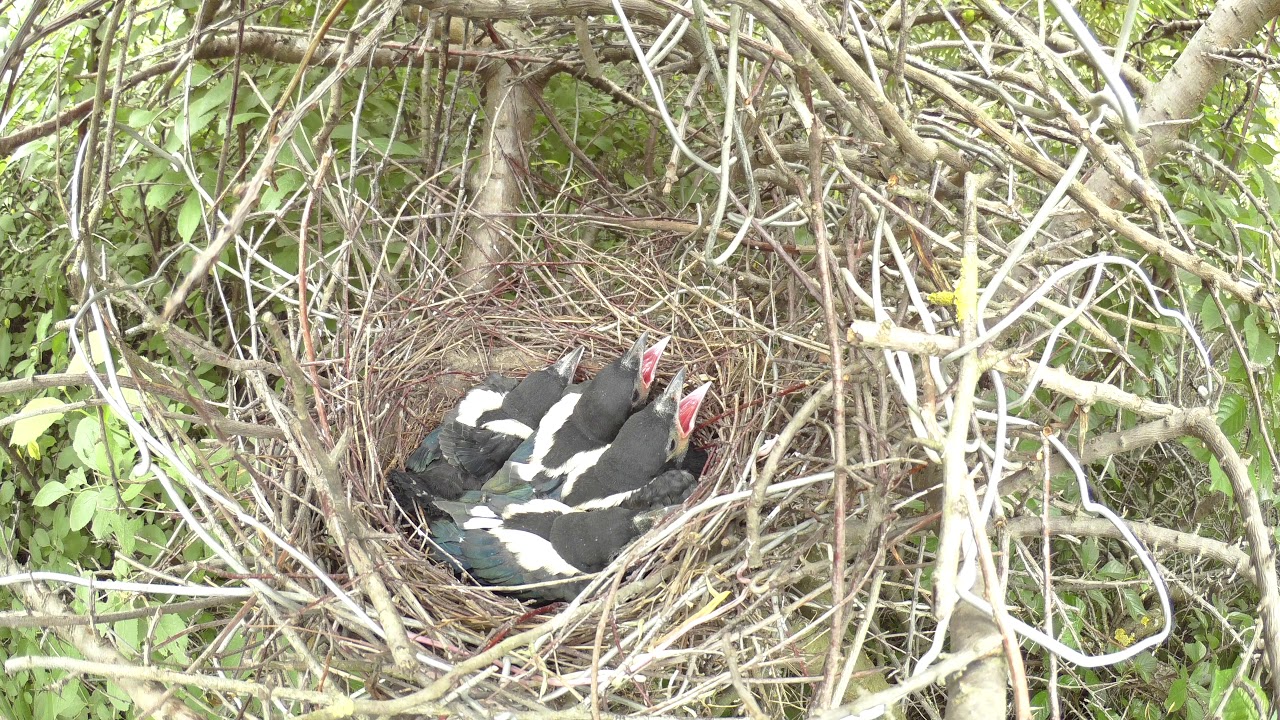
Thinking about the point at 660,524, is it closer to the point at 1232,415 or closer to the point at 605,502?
the point at 605,502

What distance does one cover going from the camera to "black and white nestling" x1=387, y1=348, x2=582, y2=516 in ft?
5.01

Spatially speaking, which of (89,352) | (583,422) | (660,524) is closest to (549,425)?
(583,422)

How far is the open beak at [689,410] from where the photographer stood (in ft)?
5.13

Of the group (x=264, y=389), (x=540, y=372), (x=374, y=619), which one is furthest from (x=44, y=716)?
(x=540, y=372)

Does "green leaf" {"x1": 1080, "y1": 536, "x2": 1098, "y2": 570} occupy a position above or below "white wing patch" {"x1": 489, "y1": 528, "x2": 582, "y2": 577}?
above

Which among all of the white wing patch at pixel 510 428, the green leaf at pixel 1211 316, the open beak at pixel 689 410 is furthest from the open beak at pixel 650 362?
the green leaf at pixel 1211 316

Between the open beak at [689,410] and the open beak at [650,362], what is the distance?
0.12 metres

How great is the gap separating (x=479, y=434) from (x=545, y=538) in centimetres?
29

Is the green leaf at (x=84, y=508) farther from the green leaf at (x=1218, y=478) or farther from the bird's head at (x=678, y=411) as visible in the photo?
the green leaf at (x=1218, y=478)

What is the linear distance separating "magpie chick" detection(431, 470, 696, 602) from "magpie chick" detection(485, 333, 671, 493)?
0.50 feet

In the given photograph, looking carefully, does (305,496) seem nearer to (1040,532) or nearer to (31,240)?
(1040,532)

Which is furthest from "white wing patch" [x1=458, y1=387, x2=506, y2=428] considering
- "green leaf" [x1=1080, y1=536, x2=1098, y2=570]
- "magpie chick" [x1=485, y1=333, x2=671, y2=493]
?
"green leaf" [x1=1080, y1=536, x2=1098, y2=570]

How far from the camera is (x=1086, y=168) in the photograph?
1073mm

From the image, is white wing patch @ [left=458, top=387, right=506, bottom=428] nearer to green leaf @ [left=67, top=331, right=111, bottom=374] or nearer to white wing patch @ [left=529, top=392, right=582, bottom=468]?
white wing patch @ [left=529, top=392, right=582, bottom=468]
